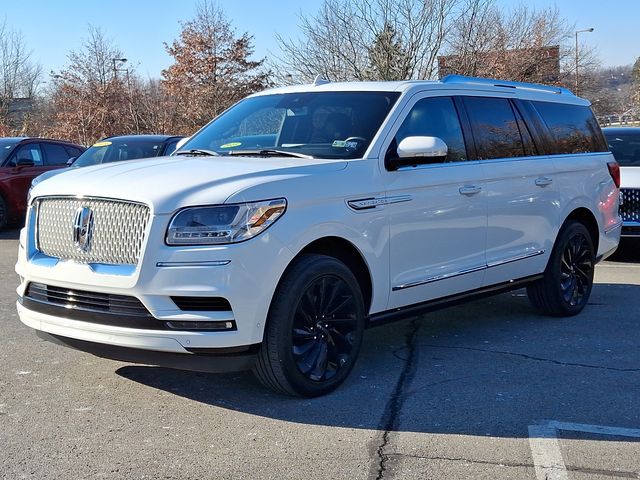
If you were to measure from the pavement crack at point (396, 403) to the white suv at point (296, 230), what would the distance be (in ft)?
1.22

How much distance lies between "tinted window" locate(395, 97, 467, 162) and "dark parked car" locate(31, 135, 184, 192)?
6.68 meters

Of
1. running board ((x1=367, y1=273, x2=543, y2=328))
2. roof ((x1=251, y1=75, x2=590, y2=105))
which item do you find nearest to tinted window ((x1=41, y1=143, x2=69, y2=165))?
roof ((x1=251, y1=75, x2=590, y2=105))

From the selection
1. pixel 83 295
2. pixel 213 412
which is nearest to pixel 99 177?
pixel 83 295

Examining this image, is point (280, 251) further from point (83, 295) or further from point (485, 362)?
point (485, 362)

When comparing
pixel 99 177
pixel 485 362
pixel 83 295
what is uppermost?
pixel 99 177

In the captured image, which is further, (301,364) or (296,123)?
(296,123)

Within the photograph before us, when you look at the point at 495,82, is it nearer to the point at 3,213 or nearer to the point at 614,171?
the point at 614,171

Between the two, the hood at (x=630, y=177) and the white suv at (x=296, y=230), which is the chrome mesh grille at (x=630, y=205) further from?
the white suv at (x=296, y=230)

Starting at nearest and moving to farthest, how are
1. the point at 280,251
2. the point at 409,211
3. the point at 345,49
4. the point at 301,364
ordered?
the point at 280,251
the point at 301,364
the point at 409,211
the point at 345,49

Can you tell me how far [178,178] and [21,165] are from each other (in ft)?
35.3

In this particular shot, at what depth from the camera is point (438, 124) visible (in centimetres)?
584

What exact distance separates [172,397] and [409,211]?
1908 millimetres

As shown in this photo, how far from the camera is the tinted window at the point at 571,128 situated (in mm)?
7109

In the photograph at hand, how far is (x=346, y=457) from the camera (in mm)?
3975
